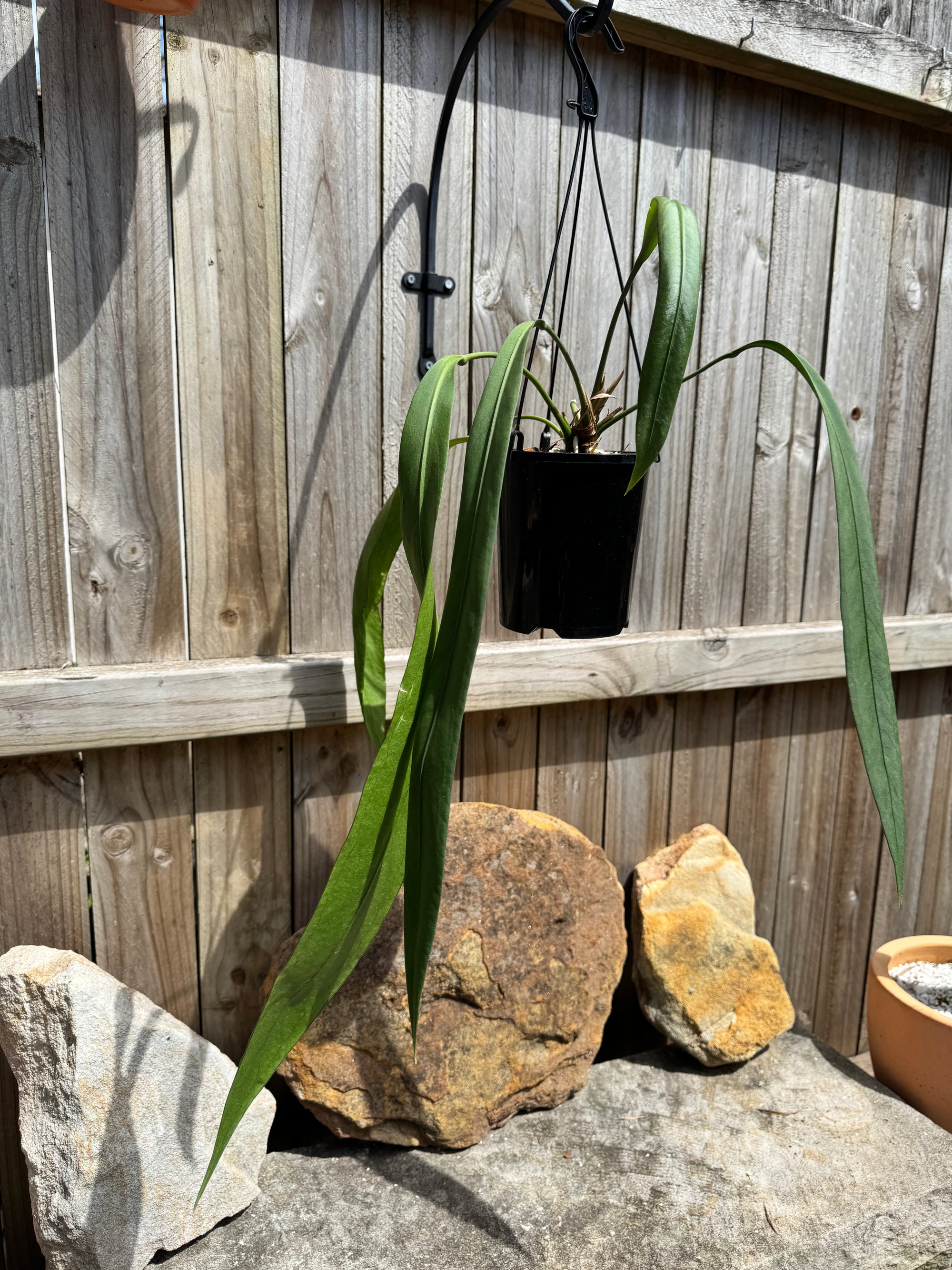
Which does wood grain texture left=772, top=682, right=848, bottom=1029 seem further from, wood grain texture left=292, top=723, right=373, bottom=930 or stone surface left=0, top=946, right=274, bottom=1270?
stone surface left=0, top=946, right=274, bottom=1270

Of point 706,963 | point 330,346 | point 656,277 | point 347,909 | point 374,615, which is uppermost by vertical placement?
point 656,277

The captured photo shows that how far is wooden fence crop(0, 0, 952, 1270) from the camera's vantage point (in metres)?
1.10

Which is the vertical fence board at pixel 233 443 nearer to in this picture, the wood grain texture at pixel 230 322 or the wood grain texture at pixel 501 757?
the wood grain texture at pixel 230 322

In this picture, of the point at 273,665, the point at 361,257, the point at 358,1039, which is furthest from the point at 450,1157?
the point at 361,257

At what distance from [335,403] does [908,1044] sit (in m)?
1.40

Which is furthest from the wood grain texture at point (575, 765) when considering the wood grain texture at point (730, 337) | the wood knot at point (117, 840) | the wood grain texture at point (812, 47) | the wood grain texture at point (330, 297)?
the wood grain texture at point (812, 47)

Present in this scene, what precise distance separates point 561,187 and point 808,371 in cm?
62

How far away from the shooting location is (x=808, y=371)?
92 centimetres

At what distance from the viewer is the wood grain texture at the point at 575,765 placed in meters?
1.50

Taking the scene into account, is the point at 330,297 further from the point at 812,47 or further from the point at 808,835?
the point at 808,835

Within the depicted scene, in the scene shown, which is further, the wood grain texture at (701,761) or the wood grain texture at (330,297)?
the wood grain texture at (701,761)

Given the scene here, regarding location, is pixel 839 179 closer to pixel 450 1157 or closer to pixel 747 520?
pixel 747 520

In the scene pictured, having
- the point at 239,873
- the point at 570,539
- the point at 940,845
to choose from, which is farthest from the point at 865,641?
the point at 940,845

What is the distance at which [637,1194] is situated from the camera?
46.7 inches
